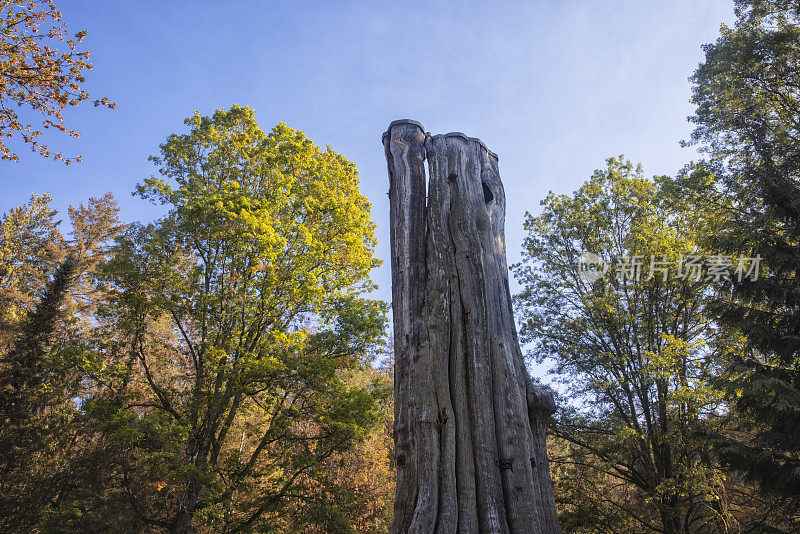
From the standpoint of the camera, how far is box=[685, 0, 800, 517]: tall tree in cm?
699

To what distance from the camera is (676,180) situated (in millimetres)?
10469

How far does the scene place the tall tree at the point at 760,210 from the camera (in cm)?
699

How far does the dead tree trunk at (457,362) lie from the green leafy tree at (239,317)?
4.96 metres

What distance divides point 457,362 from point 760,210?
9.81 metres

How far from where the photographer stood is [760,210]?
925cm

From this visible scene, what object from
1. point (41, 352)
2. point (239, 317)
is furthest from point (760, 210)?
point (41, 352)

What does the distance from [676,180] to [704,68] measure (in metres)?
3.24

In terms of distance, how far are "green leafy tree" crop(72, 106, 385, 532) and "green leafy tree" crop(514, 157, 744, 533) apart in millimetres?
5419

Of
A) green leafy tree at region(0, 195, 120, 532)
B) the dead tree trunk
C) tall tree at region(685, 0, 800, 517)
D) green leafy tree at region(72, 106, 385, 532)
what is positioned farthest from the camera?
green leafy tree at region(0, 195, 120, 532)

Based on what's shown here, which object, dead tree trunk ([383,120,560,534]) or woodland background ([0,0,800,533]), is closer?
dead tree trunk ([383,120,560,534])

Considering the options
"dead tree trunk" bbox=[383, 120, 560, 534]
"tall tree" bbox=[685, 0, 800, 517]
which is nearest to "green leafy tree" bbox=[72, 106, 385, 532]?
"dead tree trunk" bbox=[383, 120, 560, 534]

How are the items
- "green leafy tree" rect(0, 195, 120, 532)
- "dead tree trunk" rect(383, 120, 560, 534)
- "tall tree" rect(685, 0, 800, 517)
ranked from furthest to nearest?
1. "green leafy tree" rect(0, 195, 120, 532)
2. "tall tree" rect(685, 0, 800, 517)
3. "dead tree trunk" rect(383, 120, 560, 534)

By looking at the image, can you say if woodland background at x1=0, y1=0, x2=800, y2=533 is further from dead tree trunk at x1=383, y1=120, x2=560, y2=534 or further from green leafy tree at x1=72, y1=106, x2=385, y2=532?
dead tree trunk at x1=383, y1=120, x2=560, y2=534

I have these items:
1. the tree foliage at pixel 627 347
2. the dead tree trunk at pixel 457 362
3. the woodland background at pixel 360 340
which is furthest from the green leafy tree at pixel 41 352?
the tree foliage at pixel 627 347
